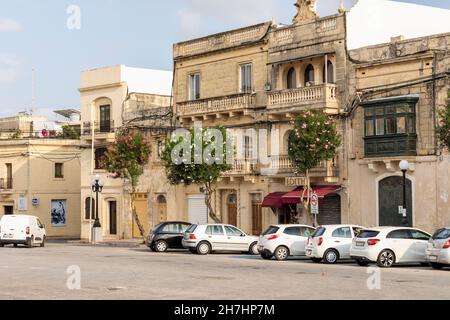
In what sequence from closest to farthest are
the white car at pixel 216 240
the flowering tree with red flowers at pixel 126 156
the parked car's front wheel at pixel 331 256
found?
the parked car's front wheel at pixel 331 256 → the white car at pixel 216 240 → the flowering tree with red flowers at pixel 126 156

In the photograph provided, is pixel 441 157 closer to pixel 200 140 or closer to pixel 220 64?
pixel 200 140

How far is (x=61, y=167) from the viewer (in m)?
64.4

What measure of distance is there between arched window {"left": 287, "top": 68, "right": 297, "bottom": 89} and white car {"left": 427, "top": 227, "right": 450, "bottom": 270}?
17649mm

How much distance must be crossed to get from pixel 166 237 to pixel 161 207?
12853mm

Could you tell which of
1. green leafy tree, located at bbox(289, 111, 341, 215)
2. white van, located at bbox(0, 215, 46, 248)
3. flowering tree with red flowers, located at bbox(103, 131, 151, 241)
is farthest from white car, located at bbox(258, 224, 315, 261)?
flowering tree with red flowers, located at bbox(103, 131, 151, 241)

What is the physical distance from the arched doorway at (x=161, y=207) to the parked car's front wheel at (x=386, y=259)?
2499 centimetres

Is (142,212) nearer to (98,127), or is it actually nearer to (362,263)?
(98,127)

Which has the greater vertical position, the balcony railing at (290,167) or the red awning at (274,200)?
the balcony railing at (290,167)

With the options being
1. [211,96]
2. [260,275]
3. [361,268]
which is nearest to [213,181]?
[211,96]

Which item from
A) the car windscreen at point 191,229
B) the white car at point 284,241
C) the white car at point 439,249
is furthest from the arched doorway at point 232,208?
the white car at point 439,249

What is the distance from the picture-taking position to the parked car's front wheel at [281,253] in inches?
1276

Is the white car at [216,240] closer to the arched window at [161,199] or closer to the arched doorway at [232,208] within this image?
the arched doorway at [232,208]

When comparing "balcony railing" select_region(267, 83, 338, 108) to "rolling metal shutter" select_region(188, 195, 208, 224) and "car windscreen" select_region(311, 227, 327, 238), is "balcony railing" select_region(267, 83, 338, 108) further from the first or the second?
"car windscreen" select_region(311, 227, 327, 238)

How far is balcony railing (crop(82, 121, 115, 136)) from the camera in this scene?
55031 millimetres
